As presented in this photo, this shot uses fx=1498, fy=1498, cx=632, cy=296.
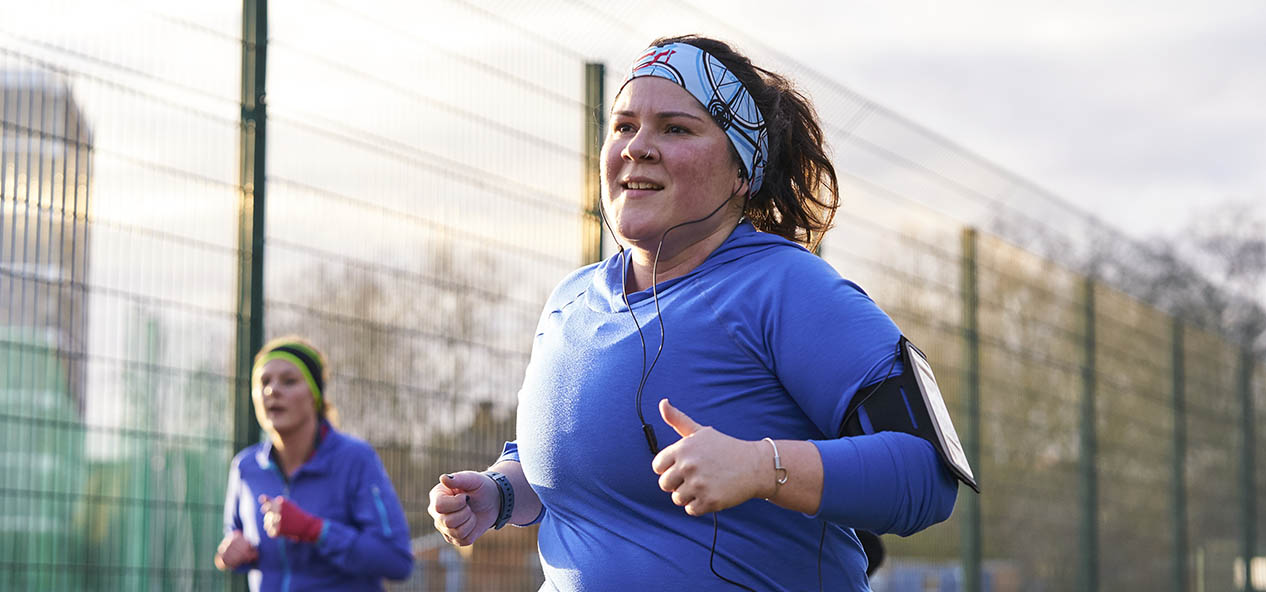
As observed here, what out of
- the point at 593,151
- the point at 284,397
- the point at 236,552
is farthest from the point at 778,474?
the point at 593,151

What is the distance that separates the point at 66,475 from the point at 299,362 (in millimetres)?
919

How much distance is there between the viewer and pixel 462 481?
2.49 m

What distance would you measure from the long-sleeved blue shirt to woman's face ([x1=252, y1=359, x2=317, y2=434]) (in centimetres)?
345

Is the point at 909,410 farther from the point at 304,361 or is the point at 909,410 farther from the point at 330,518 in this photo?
the point at 304,361

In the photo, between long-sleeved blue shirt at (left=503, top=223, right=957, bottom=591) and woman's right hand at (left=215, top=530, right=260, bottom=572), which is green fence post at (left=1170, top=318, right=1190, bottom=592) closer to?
woman's right hand at (left=215, top=530, right=260, bottom=572)

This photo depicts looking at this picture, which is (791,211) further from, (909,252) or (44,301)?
(909,252)

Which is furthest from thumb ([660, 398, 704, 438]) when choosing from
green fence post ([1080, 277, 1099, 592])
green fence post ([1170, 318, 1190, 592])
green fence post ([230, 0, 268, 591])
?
green fence post ([1170, 318, 1190, 592])

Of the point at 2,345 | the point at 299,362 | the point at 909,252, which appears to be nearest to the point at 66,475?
the point at 2,345

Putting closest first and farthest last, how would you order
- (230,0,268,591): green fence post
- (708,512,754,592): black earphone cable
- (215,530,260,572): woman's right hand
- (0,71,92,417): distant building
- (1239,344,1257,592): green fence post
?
(708,512,754,592): black earphone cable → (0,71,92,417): distant building → (215,530,260,572): woman's right hand → (230,0,268,591): green fence post → (1239,344,1257,592): green fence post

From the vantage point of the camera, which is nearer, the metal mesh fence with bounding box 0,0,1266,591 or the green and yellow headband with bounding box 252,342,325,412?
the metal mesh fence with bounding box 0,0,1266,591

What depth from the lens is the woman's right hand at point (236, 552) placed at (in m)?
5.25

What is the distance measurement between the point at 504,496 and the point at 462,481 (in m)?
0.12

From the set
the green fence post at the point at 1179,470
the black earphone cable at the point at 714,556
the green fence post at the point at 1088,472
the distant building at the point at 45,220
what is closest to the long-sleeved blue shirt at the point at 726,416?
the black earphone cable at the point at 714,556

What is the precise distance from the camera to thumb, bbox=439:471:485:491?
247 cm
